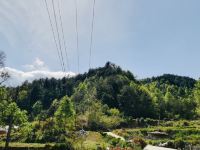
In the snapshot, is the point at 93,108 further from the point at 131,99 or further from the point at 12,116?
the point at 12,116

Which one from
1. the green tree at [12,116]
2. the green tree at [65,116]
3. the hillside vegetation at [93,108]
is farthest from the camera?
the green tree at [65,116]

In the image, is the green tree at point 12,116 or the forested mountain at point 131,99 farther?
the forested mountain at point 131,99

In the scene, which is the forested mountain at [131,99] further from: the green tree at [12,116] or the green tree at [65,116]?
the green tree at [12,116]

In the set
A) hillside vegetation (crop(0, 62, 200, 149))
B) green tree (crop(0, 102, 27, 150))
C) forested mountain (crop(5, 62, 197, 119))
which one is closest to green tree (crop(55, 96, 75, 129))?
hillside vegetation (crop(0, 62, 200, 149))

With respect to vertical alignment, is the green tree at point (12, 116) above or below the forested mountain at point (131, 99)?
below

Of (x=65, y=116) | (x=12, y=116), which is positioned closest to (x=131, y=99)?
(x=65, y=116)

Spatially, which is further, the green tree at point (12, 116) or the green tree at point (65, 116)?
the green tree at point (65, 116)

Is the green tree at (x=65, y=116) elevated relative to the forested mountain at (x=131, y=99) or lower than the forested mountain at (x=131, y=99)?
lower

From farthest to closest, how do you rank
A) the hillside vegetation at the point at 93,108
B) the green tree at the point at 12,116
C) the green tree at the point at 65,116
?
the green tree at the point at 65,116, the hillside vegetation at the point at 93,108, the green tree at the point at 12,116

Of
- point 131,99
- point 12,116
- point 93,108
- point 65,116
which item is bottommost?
point 12,116

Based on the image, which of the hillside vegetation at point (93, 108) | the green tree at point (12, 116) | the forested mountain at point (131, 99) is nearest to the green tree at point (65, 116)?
the hillside vegetation at point (93, 108)

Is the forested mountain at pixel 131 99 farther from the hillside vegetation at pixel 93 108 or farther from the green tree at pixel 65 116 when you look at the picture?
the green tree at pixel 65 116

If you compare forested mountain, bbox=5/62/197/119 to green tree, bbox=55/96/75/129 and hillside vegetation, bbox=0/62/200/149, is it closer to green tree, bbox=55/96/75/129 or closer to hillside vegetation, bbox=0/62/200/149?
hillside vegetation, bbox=0/62/200/149

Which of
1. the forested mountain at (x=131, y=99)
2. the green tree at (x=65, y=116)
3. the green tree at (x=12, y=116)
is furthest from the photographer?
the forested mountain at (x=131, y=99)
